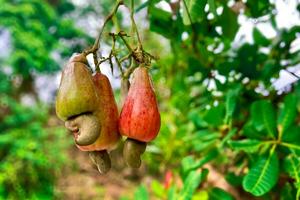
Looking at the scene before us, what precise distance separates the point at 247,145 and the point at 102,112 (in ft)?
1.43

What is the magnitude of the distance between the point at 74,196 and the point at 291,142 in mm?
2322

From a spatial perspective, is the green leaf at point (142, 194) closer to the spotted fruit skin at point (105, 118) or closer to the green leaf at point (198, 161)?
the green leaf at point (198, 161)

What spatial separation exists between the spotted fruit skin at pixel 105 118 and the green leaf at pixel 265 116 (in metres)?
0.43

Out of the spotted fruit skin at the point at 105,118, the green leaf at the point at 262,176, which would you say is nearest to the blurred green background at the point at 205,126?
the green leaf at the point at 262,176

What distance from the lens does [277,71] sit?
1.28 m

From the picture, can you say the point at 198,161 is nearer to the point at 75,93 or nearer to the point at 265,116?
the point at 265,116

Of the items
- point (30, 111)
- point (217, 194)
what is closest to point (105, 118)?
point (217, 194)

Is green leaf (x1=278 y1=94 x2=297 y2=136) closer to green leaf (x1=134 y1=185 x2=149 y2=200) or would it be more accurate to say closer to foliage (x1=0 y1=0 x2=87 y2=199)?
green leaf (x1=134 y1=185 x2=149 y2=200)

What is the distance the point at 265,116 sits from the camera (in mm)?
1098

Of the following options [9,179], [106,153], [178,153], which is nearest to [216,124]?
[106,153]

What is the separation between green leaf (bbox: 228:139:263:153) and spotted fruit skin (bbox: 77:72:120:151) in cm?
38

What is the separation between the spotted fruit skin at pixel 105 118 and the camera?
734mm

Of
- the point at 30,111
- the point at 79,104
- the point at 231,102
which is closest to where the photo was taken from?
the point at 79,104

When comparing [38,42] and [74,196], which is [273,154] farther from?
[38,42]
